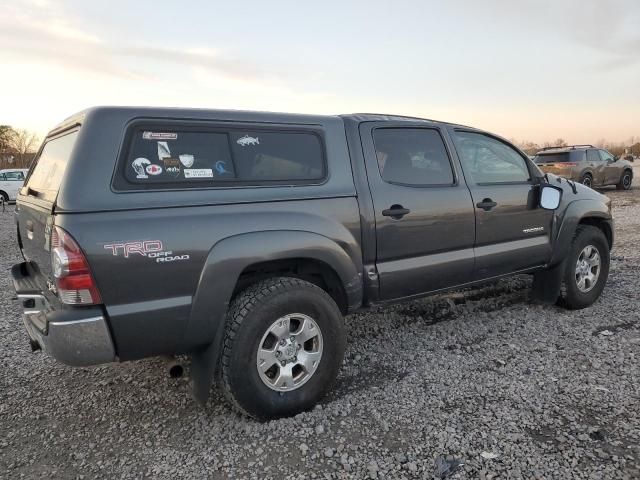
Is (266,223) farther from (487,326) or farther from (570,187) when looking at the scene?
(570,187)

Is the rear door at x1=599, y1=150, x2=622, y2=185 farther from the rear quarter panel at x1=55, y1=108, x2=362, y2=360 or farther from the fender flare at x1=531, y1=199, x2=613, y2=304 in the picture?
the rear quarter panel at x1=55, y1=108, x2=362, y2=360

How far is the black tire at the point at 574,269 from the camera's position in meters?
4.69

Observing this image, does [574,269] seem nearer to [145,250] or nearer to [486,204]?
[486,204]

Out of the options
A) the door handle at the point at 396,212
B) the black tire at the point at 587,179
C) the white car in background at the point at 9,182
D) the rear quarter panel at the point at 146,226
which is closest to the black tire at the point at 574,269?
the door handle at the point at 396,212

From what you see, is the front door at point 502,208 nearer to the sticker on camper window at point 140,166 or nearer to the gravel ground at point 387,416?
the gravel ground at point 387,416

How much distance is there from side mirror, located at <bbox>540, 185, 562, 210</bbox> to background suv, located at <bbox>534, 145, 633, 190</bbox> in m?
13.0

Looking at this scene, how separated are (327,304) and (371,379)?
2.68ft

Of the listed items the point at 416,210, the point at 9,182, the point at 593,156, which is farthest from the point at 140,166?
the point at 9,182

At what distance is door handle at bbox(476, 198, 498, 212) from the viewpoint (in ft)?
13.0

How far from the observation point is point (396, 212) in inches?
136

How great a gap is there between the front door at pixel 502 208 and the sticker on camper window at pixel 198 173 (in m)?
2.21

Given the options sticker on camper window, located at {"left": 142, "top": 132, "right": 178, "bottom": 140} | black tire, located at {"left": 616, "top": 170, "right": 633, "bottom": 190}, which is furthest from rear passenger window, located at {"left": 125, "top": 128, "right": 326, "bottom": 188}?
black tire, located at {"left": 616, "top": 170, "right": 633, "bottom": 190}

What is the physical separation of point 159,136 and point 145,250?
648mm

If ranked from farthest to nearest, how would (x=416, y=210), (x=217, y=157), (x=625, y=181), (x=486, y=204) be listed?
(x=625, y=181)
(x=486, y=204)
(x=416, y=210)
(x=217, y=157)
